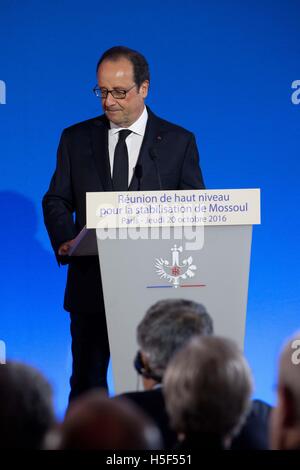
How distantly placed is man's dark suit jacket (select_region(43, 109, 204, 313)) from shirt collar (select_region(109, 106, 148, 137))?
0.06ft

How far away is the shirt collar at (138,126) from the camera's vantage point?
3.86 metres

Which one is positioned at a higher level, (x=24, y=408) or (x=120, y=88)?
(x=120, y=88)

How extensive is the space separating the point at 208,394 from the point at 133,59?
227cm

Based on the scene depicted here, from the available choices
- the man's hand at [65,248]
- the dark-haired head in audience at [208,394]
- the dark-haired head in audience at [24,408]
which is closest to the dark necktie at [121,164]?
the man's hand at [65,248]

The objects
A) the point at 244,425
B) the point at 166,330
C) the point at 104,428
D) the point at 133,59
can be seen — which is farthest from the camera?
the point at 133,59

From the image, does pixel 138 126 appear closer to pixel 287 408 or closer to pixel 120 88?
pixel 120 88

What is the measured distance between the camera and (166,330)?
99.0 inches

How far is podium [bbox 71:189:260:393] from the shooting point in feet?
10.3

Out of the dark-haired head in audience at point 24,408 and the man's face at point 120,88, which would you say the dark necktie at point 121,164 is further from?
the dark-haired head in audience at point 24,408

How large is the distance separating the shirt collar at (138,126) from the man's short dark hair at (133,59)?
0.13 m

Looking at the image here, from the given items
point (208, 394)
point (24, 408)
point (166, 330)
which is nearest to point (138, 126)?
point (166, 330)

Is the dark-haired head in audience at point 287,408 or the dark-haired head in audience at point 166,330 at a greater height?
the dark-haired head in audience at point 166,330

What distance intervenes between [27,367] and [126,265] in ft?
4.63

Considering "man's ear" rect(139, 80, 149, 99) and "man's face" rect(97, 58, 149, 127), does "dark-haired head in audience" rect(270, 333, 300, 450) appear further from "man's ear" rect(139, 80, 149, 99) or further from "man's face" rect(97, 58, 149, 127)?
"man's ear" rect(139, 80, 149, 99)
